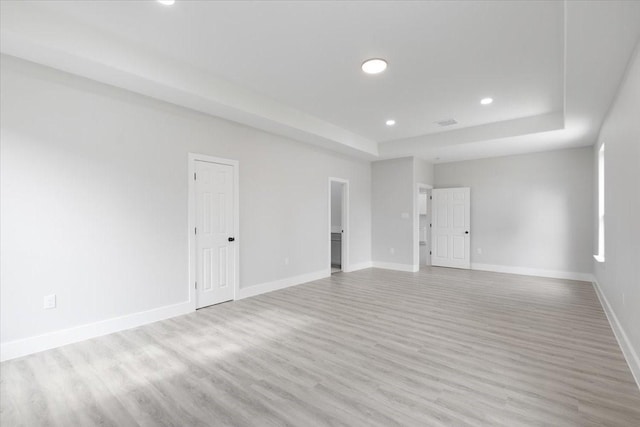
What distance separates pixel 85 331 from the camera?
332cm

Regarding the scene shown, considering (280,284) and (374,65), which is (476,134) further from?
(280,284)

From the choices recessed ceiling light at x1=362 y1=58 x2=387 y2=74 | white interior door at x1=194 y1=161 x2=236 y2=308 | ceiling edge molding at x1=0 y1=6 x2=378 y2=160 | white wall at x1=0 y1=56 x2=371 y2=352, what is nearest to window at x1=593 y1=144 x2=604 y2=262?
recessed ceiling light at x1=362 y1=58 x2=387 y2=74

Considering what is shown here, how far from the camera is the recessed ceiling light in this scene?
3.43 metres

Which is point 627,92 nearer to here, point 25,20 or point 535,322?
point 535,322

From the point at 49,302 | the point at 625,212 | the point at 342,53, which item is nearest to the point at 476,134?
the point at 625,212

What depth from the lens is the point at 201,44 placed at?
3156 millimetres

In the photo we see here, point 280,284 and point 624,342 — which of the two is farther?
point 280,284

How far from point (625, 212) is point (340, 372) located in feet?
9.89

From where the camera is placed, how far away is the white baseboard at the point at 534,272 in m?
6.27

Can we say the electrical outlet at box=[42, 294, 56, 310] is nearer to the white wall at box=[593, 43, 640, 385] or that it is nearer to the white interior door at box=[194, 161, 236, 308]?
the white interior door at box=[194, 161, 236, 308]

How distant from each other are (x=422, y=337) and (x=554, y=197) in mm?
5108

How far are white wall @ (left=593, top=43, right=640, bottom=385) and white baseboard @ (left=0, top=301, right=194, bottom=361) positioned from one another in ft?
15.1

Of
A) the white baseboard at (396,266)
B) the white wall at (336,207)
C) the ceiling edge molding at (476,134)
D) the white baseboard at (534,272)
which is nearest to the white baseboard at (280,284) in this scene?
the white baseboard at (396,266)

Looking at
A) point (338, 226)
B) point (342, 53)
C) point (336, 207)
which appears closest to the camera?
point (342, 53)
